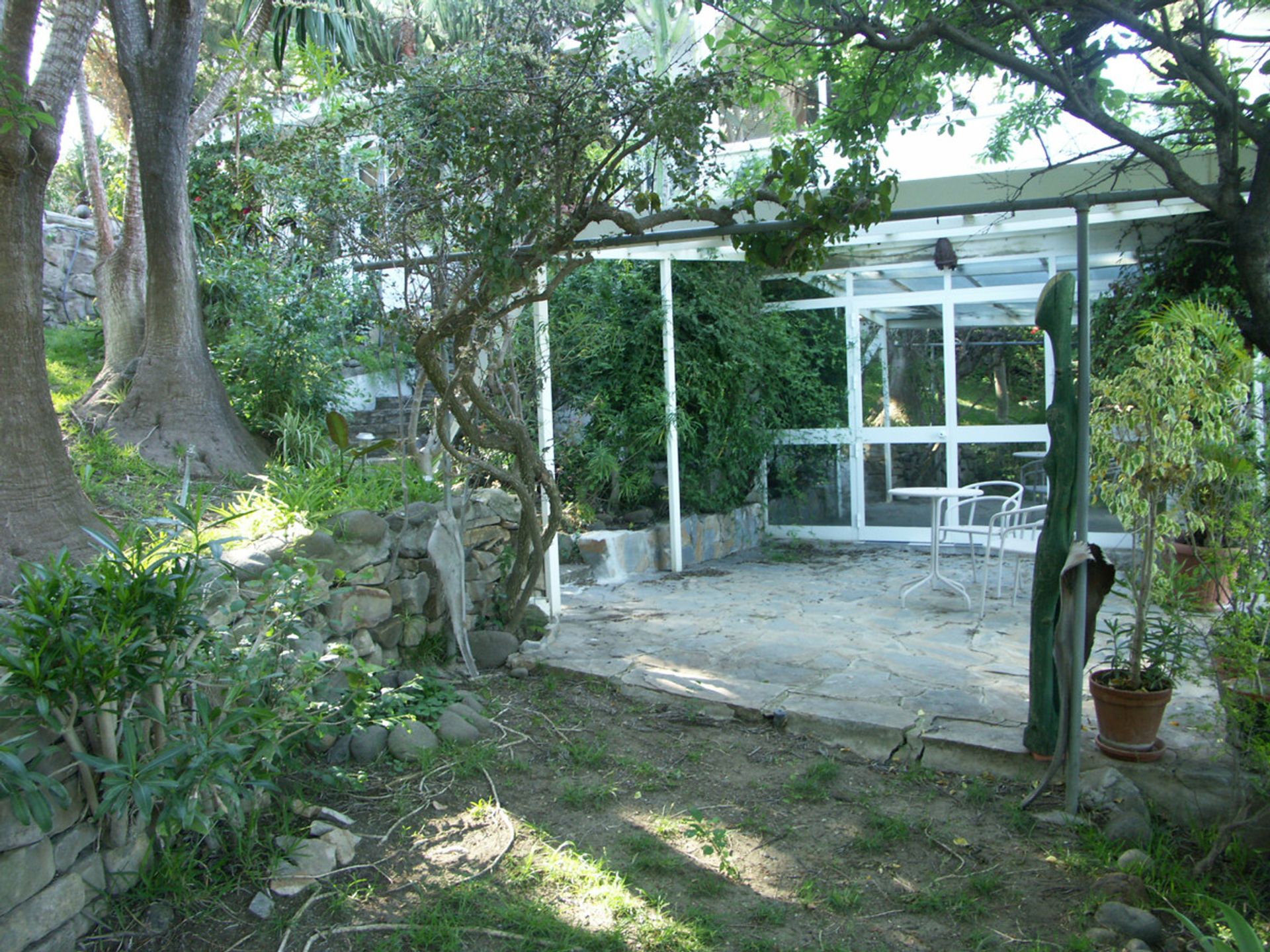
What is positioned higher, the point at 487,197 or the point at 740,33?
the point at 740,33

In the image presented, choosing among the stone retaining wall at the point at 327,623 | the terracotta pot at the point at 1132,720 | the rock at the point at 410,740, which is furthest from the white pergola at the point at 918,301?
the terracotta pot at the point at 1132,720

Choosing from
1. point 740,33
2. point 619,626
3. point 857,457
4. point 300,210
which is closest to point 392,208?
point 300,210

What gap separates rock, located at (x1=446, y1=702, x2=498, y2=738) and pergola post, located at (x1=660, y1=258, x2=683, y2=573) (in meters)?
3.71

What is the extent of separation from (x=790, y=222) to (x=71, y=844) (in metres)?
3.41

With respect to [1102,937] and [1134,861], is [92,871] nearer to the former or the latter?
[1102,937]

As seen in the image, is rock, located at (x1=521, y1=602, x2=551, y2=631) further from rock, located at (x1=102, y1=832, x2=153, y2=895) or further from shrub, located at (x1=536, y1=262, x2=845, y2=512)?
rock, located at (x1=102, y1=832, x2=153, y2=895)

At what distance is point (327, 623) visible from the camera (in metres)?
4.00

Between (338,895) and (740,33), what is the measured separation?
4.60m

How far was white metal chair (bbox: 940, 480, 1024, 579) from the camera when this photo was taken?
610 cm

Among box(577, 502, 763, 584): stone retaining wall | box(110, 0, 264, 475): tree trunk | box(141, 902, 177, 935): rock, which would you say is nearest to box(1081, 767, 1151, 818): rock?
box(141, 902, 177, 935): rock

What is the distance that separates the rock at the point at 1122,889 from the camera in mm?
2744

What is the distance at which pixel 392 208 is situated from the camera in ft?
Answer: 15.0

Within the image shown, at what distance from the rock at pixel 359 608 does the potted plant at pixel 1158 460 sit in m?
3.18

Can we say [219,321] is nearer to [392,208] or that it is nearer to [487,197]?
[392,208]
